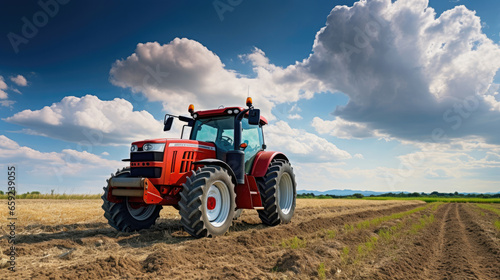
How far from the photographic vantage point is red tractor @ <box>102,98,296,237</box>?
6.27m

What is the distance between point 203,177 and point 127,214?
2.48m

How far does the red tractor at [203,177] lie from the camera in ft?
20.6

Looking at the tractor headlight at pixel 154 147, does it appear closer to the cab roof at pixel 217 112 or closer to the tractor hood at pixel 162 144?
the tractor hood at pixel 162 144

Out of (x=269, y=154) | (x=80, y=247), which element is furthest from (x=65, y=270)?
(x=269, y=154)

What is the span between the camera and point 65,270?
13.4ft

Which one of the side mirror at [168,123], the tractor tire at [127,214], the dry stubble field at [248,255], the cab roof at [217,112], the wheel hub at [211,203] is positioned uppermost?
the cab roof at [217,112]

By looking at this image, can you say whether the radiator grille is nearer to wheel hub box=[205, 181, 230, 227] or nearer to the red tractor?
the red tractor

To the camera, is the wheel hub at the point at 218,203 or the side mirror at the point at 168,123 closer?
the wheel hub at the point at 218,203

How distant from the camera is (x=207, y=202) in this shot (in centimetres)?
663

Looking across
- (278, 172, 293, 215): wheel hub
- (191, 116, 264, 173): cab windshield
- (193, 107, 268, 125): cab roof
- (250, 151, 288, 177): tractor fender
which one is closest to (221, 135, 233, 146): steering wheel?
(191, 116, 264, 173): cab windshield

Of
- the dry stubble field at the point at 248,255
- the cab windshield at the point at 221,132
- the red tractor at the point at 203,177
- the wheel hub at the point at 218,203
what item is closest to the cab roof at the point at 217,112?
the red tractor at the point at 203,177

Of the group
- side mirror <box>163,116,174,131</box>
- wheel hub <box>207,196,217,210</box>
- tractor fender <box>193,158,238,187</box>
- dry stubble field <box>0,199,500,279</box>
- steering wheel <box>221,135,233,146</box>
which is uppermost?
side mirror <box>163,116,174,131</box>

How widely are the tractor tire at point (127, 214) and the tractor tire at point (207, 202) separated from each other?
1.95 meters

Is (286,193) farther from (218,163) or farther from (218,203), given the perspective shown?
(218,163)
